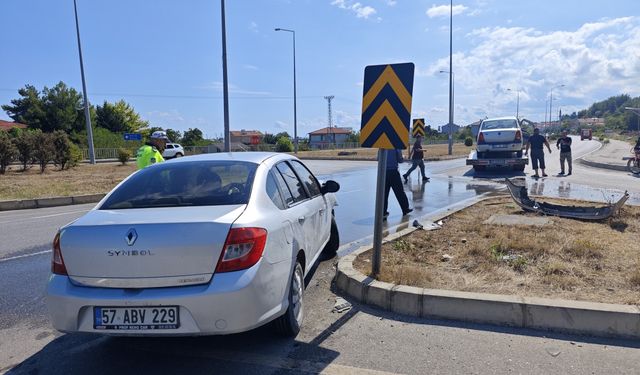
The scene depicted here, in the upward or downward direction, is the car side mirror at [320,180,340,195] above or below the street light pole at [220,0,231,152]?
below

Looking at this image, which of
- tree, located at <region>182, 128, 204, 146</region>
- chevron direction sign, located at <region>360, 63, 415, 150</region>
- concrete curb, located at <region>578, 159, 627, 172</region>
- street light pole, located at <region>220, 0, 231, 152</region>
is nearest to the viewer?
chevron direction sign, located at <region>360, 63, 415, 150</region>

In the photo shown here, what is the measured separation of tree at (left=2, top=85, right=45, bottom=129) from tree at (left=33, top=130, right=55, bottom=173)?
109 feet

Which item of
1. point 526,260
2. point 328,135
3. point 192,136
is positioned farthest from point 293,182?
point 328,135

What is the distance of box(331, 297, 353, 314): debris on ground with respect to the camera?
15.0 ft

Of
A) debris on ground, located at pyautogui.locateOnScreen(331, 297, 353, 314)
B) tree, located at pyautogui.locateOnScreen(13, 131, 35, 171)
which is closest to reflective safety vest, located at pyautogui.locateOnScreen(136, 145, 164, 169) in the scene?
debris on ground, located at pyautogui.locateOnScreen(331, 297, 353, 314)

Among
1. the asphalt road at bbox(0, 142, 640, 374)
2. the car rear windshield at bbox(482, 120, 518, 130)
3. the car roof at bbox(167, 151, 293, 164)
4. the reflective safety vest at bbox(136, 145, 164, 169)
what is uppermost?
the car rear windshield at bbox(482, 120, 518, 130)

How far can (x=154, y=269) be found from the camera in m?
3.20

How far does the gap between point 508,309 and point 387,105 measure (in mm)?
2225

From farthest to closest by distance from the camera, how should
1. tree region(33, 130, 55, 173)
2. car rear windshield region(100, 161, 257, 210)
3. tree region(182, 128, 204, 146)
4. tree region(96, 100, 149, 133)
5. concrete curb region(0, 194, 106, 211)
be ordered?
1. tree region(182, 128, 204, 146)
2. tree region(96, 100, 149, 133)
3. tree region(33, 130, 55, 173)
4. concrete curb region(0, 194, 106, 211)
5. car rear windshield region(100, 161, 257, 210)

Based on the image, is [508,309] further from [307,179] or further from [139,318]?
[139,318]

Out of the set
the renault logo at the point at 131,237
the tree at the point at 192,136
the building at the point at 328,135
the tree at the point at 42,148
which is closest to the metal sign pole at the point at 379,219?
the renault logo at the point at 131,237

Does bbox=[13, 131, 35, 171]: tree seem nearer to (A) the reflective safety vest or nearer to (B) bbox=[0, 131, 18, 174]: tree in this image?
(B) bbox=[0, 131, 18, 174]: tree

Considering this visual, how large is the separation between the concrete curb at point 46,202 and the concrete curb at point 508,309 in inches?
487

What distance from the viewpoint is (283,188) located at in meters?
4.46
